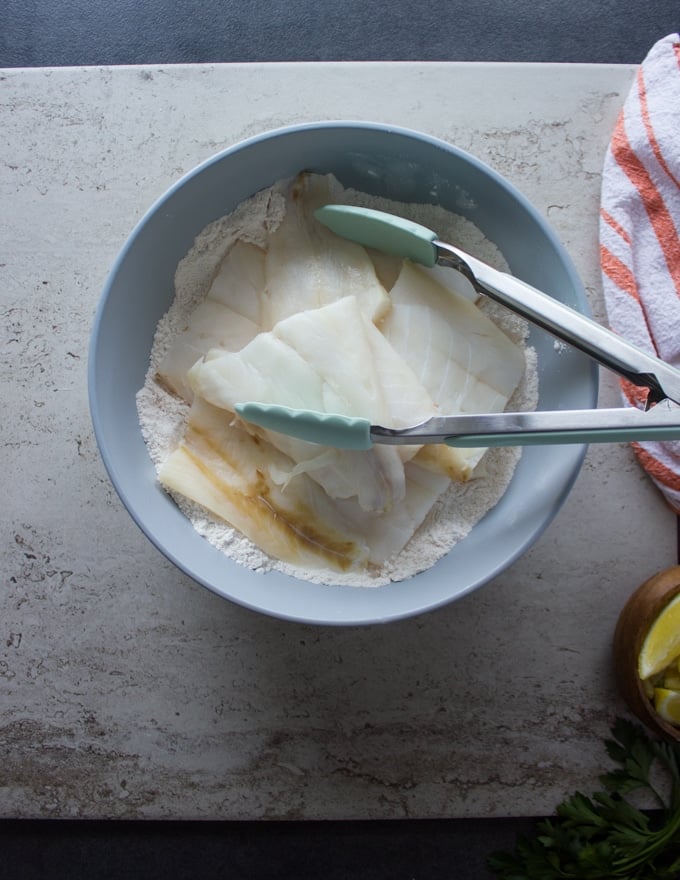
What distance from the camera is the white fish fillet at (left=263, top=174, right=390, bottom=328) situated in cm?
86

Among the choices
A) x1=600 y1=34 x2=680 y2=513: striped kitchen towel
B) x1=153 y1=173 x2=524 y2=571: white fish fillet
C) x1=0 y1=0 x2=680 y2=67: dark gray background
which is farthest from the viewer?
x1=0 y1=0 x2=680 y2=67: dark gray background

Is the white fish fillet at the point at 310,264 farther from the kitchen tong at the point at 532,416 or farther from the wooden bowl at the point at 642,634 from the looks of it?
the wooden bowl at the point at 642,634

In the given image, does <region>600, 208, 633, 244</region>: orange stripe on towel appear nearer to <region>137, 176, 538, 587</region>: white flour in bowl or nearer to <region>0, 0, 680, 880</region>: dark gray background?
<region>137, 176, 538, 587</region>: white flour in bowl

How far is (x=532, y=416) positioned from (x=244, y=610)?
0.46m

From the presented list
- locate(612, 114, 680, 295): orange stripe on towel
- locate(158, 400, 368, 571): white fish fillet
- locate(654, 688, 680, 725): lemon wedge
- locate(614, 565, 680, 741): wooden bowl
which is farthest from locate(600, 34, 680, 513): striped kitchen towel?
locate(158, 400, 368, 571): white fish fillet

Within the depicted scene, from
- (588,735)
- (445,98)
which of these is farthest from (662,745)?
(445,98)

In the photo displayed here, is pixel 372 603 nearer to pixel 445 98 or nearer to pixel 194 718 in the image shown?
pixel 194 718

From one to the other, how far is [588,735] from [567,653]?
111mm

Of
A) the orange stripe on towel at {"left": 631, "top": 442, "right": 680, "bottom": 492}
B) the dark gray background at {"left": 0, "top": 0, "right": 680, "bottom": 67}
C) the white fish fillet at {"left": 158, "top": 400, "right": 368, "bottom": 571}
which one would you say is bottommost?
the white fish fillet at {"left": 158, "top": 400, "right": 368, "bottom": 571}

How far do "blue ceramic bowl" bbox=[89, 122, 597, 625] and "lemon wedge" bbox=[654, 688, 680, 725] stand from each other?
294mm

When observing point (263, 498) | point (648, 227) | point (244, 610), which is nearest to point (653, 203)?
point (648, 227)

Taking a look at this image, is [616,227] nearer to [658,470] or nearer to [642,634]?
[658,470]

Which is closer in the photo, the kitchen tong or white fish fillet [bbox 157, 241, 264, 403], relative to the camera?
the kitchen tong

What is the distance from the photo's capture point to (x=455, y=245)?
0.88 metres
